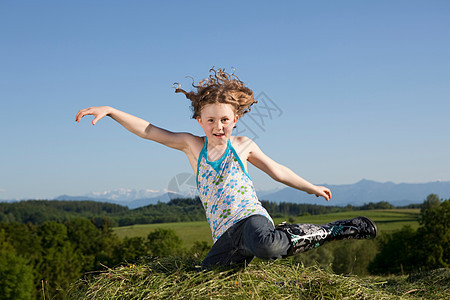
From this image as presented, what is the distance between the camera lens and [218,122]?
3.53 meters

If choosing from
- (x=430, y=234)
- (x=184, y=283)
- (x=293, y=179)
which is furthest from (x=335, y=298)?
(x=430, y=234)

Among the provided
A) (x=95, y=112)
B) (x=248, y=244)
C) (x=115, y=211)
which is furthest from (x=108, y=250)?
(x=248, y=244)

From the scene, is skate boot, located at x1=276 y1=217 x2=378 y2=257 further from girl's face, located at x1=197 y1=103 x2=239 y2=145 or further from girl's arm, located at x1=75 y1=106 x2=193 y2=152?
girl's arm, located at x1=75 y1=106 x2=193 y2=152

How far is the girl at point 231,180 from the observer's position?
2926 mm

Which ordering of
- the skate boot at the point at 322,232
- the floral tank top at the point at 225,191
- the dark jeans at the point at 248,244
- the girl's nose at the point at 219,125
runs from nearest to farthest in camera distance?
the dark jeans at the point at 248,244, the skate boot at the point at 322,232, the floral tank top at the point at 225,191, the girl's nose at the point at 219,125

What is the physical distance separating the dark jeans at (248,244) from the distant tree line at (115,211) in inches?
1965

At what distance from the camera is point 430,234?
2702cm

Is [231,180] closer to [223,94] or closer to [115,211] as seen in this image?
[223,94]

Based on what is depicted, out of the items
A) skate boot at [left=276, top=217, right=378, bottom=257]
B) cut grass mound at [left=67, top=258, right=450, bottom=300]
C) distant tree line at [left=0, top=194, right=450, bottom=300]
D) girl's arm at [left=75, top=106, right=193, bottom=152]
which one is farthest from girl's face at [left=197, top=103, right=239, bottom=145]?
distant tree line at [left=0, top=194, right=450, bottom=300]

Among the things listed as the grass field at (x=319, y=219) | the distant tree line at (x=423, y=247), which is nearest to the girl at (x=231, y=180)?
the distant tree line at (x=423, y=247)

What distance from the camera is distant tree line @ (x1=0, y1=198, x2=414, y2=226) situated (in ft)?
187

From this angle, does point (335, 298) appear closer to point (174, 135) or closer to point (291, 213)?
point (174, 135)

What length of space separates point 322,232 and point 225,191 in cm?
77

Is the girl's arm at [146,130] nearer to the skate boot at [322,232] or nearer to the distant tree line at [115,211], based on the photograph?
the skate boot at [322,232]
